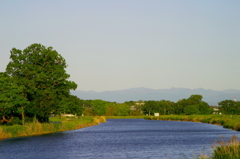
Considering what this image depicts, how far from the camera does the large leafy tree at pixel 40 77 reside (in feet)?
211

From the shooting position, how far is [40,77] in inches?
2606

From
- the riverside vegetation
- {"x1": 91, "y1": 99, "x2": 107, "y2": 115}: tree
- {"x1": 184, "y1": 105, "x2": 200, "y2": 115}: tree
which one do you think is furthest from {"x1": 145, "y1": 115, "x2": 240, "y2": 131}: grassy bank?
{"x1": 91, "y1": 99, "x2": 107, "y2": 115}: tree

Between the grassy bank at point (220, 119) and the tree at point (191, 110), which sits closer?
the grassy bank at point (220, 119)

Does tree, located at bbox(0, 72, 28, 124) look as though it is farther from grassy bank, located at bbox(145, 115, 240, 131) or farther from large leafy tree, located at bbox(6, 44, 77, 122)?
grassy bank, located at bbox(145, 115, 240, 131)

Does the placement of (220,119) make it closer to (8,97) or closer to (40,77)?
(40,77)

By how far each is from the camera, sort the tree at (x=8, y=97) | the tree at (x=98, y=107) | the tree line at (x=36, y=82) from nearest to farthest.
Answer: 1. the tree at (x=8, y=97)
2. the tree line at (x=36, y=82)
3. the tree at (x=98, y=107)

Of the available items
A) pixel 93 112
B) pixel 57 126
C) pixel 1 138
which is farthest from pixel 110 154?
pixel 93 112

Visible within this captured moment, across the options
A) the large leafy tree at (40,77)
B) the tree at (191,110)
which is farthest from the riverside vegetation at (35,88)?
the tree at (191,110)

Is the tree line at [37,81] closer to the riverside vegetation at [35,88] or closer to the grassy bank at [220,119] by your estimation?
the riverside vegetation at [35,88]

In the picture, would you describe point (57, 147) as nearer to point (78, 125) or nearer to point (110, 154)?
point (110, 154)

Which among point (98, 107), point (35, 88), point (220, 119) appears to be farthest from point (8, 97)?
point (98, 107)

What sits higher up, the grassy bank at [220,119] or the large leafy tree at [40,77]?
the large leafy tree at [40,77]

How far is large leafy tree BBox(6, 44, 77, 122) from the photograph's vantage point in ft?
211

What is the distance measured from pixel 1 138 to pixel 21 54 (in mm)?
25677
